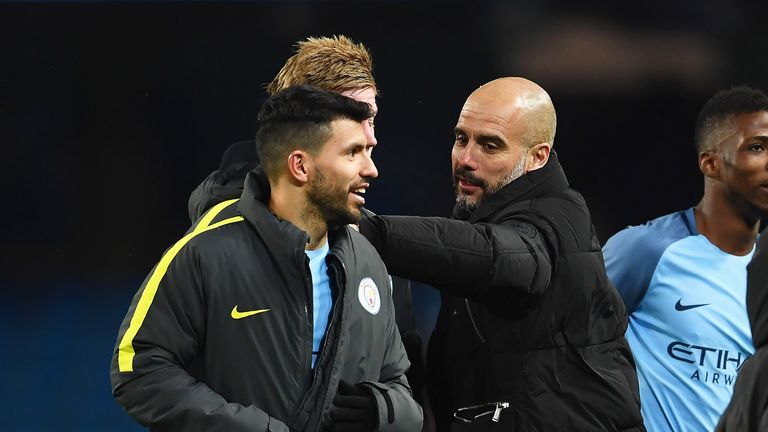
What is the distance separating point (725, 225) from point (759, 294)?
1.91m

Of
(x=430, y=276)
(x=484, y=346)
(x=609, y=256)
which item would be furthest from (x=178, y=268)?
(x=609, y=256)

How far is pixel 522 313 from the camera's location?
313 centimetres

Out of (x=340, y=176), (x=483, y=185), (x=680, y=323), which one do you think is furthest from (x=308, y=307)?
(x=680, y=323)

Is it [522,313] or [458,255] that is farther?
[522,313]

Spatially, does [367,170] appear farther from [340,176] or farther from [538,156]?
[538,156]

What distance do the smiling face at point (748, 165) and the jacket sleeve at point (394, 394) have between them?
1739mm

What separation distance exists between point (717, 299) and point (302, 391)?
196 cm

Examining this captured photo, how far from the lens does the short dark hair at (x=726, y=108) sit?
414 centimetres

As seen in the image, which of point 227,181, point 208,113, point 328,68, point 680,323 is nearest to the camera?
point 227,181

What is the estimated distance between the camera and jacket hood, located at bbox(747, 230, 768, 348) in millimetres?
2219

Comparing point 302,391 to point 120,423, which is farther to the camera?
point 120,423

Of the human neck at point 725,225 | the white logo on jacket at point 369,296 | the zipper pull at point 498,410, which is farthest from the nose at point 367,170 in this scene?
the human neck at point 725,225

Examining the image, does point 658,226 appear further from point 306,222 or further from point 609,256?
point 306,222

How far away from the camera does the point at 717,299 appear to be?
159 inches
